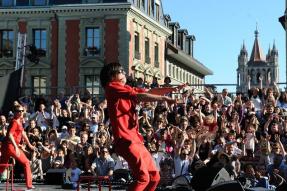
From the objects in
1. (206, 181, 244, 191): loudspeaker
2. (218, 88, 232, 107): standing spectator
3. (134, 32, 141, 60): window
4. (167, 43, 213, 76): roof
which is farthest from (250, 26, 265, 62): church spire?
(206, 181, 244, 191): loudspeaker

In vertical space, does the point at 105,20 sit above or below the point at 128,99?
above

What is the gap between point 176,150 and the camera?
1577cm

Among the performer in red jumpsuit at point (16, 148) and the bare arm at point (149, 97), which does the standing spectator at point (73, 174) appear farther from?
the bare arm at point (149, 97)

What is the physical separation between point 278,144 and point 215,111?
284 cm

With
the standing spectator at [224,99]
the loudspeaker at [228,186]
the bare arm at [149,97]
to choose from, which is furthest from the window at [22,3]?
the bare arm at [149,97]

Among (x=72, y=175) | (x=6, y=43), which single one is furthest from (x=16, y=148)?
(x=6, y=43)

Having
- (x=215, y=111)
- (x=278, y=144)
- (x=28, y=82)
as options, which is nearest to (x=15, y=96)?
(x=215, y=111)

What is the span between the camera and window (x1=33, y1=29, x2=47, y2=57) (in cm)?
4258

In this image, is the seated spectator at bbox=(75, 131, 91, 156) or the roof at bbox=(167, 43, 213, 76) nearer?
the seated spectator at bbox=(75, 131, 91, 156)

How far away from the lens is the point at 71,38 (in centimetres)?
4216

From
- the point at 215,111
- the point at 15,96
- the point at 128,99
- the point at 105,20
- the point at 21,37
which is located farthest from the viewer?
the point at 105,20

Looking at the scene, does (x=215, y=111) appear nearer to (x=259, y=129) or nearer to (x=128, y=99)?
(x=259, y=129)

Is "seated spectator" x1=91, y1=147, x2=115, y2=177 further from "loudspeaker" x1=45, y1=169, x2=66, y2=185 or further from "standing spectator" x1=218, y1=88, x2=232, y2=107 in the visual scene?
"standing spectator" x1=218, y1=88, x2=232, y2=107

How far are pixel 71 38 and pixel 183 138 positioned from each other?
27337 mm
